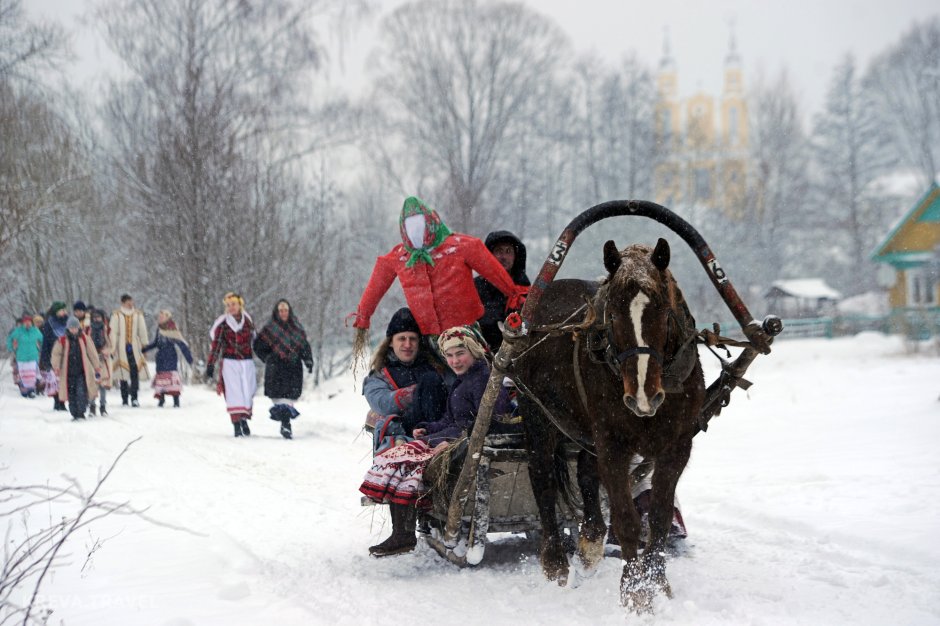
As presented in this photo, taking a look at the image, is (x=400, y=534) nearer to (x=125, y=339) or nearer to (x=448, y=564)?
(x=448, y=564)

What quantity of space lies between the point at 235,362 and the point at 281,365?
66cm

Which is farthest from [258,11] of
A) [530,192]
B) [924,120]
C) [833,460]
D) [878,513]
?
[924,120]

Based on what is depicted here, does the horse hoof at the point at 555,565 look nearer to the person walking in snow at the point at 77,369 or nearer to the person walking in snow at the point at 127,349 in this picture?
the person walking in snow at the point at 77,369

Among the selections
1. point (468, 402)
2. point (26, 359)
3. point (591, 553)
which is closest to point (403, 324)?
point (468, 402)

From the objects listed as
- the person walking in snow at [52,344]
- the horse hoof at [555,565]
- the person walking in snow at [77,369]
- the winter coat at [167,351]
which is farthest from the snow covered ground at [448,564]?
the person walking in snow at [52,344]

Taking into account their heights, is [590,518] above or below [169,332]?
below

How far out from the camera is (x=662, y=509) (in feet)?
13.5

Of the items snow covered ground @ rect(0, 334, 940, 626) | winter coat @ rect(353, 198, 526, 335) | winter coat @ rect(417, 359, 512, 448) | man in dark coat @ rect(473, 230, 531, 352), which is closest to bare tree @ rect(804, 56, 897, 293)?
snow covered ground @ rect(0, 334, 940, 626)

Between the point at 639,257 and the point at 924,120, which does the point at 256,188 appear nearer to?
the point at 639,257

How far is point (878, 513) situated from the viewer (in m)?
6.01

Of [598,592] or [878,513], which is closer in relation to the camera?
[598,592]

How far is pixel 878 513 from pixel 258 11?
17696mm

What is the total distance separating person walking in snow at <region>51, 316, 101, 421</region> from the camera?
13680 mm

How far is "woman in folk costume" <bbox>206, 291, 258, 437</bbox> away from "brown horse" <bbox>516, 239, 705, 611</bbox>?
7961 millimetres
